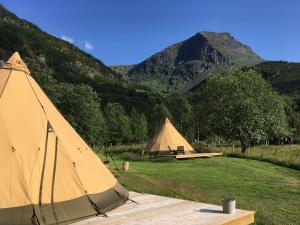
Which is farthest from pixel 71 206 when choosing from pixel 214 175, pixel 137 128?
pixel 137 128

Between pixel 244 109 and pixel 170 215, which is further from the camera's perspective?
pixel 244 109

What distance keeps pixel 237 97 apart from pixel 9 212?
32.2 meters

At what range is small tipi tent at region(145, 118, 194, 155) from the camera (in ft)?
112

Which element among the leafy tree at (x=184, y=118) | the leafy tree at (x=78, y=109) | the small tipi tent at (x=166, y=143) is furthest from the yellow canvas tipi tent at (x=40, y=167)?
the leafy tree at (x=184, y=118)

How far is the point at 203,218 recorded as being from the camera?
771cm

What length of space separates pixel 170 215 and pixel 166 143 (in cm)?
2653

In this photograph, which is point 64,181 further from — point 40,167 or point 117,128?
point 117,128

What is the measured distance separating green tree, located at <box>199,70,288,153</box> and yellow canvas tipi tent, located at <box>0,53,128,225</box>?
28434 mm

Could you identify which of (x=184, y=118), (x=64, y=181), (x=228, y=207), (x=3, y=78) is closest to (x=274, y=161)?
(x=228, y=207)

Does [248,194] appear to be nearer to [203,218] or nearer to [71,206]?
[203,218]

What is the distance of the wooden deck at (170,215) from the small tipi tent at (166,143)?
24.5m

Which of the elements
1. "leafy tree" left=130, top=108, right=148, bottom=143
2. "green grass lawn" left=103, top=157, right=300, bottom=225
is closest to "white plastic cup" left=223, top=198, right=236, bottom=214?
"green grass lawn" left=103, top=157, right=300, bottom=225

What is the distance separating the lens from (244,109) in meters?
36.4

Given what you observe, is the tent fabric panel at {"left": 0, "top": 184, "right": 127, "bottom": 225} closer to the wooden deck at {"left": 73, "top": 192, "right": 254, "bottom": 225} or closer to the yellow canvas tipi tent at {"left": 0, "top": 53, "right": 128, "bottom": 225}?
the yellow canvas tipi tent at {"left": 0, "top": 53, "right": 128, "bottom": 225}
